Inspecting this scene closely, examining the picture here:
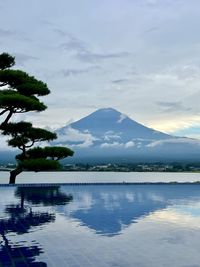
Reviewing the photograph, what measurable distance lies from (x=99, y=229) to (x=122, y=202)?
5.02 m

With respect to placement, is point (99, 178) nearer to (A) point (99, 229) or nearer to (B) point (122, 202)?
(B) point (122, 202)

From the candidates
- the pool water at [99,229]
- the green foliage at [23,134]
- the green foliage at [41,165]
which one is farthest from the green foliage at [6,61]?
the pool water at [99,229]

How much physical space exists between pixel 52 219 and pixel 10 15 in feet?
32.1

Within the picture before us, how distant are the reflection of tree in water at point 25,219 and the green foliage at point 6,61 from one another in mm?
5436

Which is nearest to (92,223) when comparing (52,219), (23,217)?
(52,219)

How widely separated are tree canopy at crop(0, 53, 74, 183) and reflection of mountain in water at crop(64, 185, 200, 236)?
214 cm

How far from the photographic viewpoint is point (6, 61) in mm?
19125

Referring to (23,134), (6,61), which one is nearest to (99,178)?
(23,134)

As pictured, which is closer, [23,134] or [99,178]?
[23,134]

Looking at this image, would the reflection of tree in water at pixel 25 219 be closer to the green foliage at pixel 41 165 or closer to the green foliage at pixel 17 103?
the green foliage at pixel 41 165

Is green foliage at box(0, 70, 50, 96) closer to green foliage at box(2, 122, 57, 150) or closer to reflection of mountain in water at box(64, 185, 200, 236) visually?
green foliage at box(2, 122, 57, 150)

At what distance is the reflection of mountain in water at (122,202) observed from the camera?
11.0m

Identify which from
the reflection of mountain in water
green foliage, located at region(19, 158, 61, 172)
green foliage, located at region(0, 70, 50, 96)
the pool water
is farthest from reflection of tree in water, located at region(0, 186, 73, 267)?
green foliage, located at region(0, 70, 50, 96)

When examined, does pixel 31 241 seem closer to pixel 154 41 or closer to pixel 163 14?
pixel 163 14
